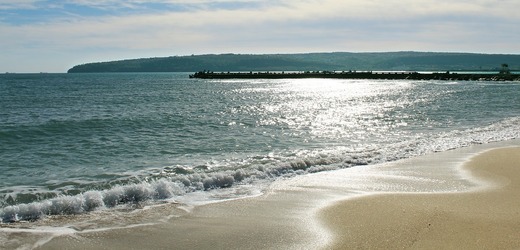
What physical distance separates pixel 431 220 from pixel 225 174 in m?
5.80

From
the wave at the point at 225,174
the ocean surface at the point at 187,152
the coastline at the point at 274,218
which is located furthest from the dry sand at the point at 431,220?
the wave at the point at 225,174

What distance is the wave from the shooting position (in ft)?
33.4

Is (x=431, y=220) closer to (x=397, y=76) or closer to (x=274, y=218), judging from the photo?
(x=274, y=218)

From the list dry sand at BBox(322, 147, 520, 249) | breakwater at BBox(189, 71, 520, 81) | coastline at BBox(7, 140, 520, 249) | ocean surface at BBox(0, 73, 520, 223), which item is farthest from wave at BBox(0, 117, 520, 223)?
breakwater at BBox(189, 71, 520, 81)

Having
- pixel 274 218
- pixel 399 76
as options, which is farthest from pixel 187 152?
pixel 399 76

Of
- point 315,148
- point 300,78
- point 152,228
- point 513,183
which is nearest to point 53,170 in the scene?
point 152,228

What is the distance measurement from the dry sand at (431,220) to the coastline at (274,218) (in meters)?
0.06

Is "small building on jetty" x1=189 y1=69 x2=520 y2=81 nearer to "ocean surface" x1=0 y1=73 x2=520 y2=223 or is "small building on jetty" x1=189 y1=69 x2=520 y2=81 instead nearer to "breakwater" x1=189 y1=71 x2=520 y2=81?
"breakwater" x1=189 y1=71 x2=520 y2=81

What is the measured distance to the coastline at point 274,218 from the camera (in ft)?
25.9

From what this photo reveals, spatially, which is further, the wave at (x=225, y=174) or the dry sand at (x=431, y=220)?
the wave at (x=225, y=174)

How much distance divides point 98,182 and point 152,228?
4.66 metres

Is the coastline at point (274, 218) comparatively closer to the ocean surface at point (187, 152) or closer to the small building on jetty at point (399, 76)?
the ocean surface at point (187, 152)

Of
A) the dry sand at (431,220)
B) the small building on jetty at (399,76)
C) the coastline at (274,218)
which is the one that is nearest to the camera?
the dry sand at (431,220)

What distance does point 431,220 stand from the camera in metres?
8.63
